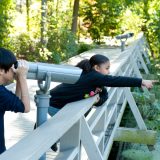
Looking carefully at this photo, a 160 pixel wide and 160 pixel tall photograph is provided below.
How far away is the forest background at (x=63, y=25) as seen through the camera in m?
13.9

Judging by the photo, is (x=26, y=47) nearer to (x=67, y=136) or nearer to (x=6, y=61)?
(x=67, y=136)

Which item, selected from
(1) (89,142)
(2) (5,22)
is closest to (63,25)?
(2) (5,22)

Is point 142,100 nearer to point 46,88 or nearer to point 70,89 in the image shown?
point 70,89

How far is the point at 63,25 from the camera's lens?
15.5 metres

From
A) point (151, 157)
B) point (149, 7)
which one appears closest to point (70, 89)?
point (151, 157)

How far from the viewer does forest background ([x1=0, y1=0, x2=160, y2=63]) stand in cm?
1388

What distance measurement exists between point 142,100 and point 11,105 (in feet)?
19.8

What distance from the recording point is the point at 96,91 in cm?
319

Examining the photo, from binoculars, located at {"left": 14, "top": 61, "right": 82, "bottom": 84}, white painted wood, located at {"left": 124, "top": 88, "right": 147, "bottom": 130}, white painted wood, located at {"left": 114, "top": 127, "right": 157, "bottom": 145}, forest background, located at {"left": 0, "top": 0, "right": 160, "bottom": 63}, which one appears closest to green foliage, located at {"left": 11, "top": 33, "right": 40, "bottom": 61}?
forest background, located at {"left": 0, "top": 0, "right": 160, "bottom": 63}

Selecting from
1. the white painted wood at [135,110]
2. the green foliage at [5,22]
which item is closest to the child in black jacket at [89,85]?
the white painted wood at [135,110]

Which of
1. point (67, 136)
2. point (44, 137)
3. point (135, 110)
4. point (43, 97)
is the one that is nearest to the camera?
point (44, 137)

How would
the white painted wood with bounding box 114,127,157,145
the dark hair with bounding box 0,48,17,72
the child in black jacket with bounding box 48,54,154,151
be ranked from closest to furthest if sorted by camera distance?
1. the dark hair with bounding box 0,48,17,72
2. the child in black jacket with bounding box 48,54,154,151
3. the white painted wood with bounding box 114,127,157,145

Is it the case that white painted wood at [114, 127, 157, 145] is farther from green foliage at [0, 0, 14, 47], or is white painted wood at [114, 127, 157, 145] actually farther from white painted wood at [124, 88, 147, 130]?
green foliage at [0, 0, 14, 47]

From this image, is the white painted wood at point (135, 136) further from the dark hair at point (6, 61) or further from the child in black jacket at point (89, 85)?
the dark hair at point (6, 61)
